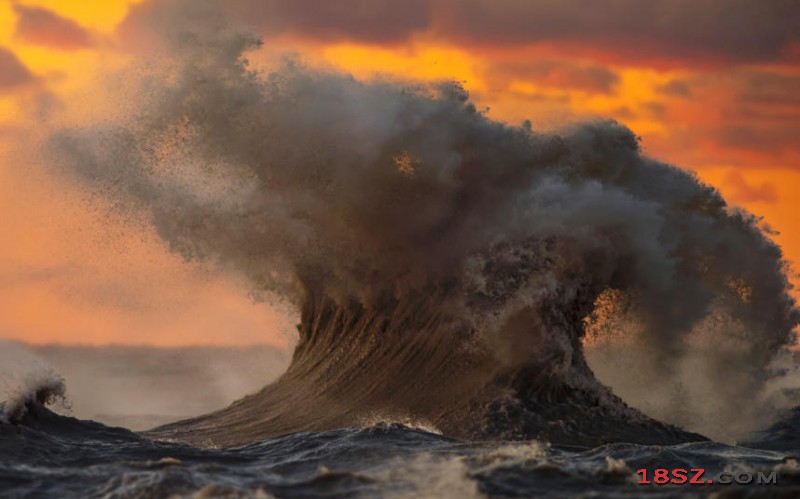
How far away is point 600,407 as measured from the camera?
25016 mm

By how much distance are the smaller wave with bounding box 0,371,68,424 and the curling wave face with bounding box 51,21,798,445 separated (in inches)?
132

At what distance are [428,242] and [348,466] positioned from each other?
9309 millimetres

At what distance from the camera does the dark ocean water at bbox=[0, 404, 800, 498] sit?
16531 mm

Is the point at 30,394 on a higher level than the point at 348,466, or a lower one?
higher

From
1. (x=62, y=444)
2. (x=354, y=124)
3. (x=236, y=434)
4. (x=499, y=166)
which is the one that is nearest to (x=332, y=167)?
(x=354, y=124)

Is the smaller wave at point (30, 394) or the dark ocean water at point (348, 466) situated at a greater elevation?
the smaller wave at point (30, 394)

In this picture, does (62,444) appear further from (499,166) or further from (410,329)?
(499,166)

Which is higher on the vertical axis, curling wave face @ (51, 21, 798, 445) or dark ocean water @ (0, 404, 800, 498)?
curling wave face @ (51, 21, 798, 445)

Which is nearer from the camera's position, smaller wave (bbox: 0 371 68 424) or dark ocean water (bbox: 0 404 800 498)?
dark ocean water (bbox: 0 404 800 498)

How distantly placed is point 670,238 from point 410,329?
22.0 ft

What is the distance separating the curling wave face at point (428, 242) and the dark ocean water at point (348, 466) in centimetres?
297

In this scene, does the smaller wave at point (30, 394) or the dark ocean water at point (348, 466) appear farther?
the smaller wave at point (30, 394)

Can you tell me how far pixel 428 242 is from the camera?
2722 cm

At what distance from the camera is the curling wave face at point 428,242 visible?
25.6 meters
